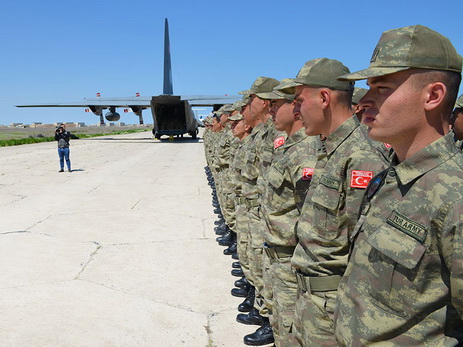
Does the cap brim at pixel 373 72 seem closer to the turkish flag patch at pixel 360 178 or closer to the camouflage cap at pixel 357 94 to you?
the turkish flag patch at pixel 360 178

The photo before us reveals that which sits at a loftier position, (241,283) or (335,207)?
(335,207)

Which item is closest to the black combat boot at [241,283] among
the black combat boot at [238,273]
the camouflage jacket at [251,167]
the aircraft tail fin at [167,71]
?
the black combat boot at [238,273]

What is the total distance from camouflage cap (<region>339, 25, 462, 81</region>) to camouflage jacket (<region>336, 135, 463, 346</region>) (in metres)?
0.24

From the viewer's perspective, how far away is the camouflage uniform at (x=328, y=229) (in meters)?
2.05

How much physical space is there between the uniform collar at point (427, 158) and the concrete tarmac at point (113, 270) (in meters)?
2.74

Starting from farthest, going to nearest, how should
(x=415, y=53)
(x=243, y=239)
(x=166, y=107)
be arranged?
(x=166, y=107) < (x=243, y=239) < (x=415, y=53)

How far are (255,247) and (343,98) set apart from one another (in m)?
1.77

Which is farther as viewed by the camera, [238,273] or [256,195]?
[238,273]

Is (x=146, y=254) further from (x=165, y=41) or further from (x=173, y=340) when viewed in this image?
(x=165, y=41)

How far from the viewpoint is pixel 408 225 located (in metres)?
1.36

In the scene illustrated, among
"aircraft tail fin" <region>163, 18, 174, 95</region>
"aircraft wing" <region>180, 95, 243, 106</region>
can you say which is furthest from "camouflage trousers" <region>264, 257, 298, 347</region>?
"aircraft tail fin" <region>163, 18, 174, 95</region>

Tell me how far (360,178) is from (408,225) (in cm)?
68

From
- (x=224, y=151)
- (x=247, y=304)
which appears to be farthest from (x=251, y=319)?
(x=224, y=151)

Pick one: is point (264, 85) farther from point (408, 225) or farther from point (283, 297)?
point (408, 225)
